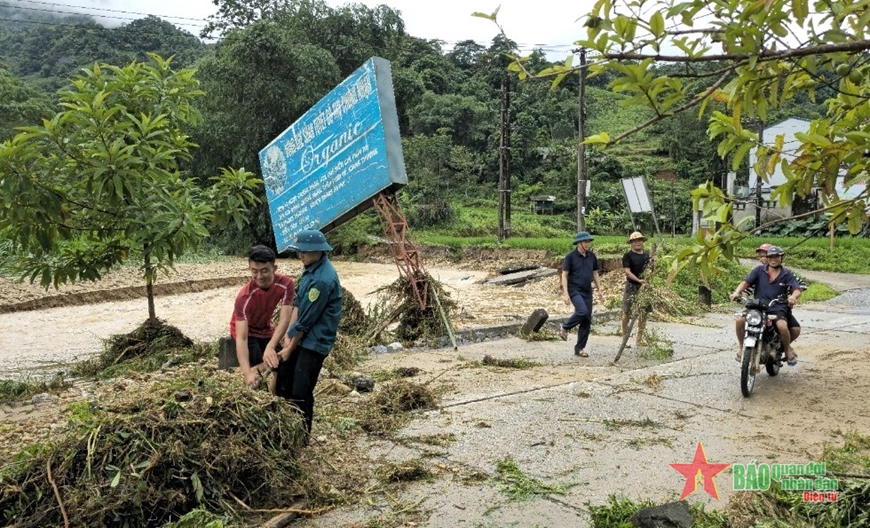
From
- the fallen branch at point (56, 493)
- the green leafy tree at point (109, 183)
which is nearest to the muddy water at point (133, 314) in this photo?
the green leafy tree at point (109, 183)

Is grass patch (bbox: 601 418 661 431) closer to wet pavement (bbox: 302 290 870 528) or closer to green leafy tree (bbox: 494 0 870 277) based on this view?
wet pavement (bbox: 302 290 870 528)

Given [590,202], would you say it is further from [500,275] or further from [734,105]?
[734,105]

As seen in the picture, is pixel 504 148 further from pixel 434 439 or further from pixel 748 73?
pixel 748 73

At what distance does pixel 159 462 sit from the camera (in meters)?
3.75

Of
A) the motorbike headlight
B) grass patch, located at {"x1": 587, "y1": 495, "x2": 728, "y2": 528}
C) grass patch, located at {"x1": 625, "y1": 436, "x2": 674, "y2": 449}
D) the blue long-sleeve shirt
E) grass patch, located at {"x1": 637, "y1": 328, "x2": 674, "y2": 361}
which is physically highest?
the blue long-sleeve shirt

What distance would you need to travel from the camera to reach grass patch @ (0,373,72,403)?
7062 millimetres

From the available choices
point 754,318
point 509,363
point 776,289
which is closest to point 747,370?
point 754,318

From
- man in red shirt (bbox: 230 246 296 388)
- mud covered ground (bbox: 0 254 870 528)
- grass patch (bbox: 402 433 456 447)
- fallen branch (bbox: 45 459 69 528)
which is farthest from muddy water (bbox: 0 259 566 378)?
fallen branch (bbox: 45 459 69 528)

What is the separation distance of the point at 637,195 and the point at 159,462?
11411mm

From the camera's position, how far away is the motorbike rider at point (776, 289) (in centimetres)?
726

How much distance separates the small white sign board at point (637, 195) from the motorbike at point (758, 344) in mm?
6064

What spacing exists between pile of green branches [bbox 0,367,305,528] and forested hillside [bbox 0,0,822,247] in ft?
69.6

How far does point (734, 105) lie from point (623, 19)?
484mm

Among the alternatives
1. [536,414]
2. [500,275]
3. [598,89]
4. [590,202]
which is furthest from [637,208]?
[598,89]
